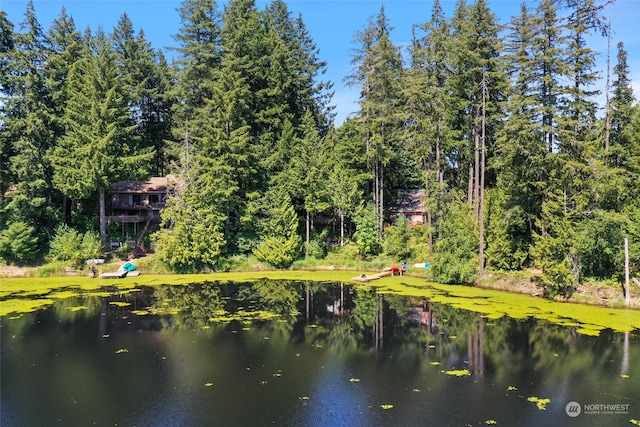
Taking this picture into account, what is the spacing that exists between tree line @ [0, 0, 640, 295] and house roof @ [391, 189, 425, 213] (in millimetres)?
957

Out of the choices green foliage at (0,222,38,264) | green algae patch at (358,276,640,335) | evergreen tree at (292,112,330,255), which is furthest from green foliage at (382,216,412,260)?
green foliage at (0,222,38,264)

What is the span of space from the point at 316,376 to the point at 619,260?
2005 cm

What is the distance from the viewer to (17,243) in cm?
3266

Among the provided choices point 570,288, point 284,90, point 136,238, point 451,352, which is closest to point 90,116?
point 136,238

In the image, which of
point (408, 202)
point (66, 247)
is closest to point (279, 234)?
point (66, 247)

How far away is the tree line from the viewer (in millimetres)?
27328

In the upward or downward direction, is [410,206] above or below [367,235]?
above

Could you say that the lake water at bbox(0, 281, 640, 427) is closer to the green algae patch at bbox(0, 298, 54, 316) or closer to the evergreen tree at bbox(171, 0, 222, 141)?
the green algae patch at bbox(0, 298, 54, 316)

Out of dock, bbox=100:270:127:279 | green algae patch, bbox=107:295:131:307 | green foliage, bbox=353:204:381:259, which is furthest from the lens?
green foliage, bbox=353:204:381:259

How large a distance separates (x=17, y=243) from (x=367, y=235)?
88.6 ft

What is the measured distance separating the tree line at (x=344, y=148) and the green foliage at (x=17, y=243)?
0.50 feet

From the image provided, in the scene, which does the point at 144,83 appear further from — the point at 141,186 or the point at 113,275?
the point at 113,275

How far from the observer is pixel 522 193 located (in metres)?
30.0

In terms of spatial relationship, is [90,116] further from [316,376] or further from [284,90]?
[316,376]
